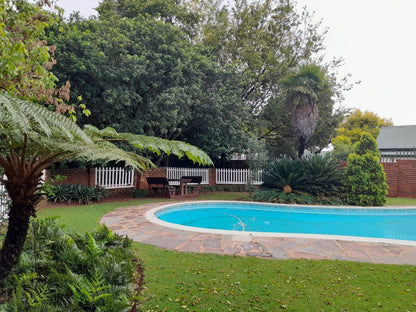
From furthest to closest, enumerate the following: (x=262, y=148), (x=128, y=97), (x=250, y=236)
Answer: (x=262, y=148), (x=128, y=97), (x=250, y=236)

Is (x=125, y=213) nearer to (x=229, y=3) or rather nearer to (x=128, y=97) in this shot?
(x=128, y=97)

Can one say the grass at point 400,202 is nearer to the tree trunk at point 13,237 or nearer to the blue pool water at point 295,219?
the blue pool water at point 295,219

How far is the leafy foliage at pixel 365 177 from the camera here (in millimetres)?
9898

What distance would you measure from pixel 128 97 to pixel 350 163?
848 cm

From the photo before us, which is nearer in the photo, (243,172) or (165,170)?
(165,170)

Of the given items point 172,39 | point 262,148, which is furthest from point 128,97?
point 262,148

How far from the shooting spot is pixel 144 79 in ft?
34.1

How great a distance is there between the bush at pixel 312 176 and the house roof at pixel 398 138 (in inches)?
422

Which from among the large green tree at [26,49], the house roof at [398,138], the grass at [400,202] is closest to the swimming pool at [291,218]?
the grass at [400,202]

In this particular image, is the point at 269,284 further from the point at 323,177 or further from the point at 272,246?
the point at 323,177

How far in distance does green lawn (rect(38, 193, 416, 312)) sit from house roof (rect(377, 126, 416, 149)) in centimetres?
1838

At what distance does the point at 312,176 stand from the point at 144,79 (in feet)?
24.6

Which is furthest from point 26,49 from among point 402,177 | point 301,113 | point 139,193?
point 402,177

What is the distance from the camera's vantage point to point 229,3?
16.5 metres
